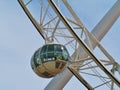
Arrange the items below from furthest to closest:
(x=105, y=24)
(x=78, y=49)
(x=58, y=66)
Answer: (x=105, y=24) → (x=78, y=49) → (x=58, y=66)

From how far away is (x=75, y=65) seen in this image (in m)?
34.6

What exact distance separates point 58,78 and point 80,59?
6.08 metres

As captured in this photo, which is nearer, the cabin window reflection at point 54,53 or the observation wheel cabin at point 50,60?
the observation wheel cabin at point 50,60

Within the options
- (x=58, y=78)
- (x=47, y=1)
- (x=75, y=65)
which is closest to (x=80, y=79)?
(x=75, y=65)

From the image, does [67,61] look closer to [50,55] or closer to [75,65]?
[50,55]

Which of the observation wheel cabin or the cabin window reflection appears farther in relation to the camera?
the cabin window reflection

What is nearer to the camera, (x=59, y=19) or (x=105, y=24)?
(x=59, y=19)

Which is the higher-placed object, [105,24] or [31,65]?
[31,65]

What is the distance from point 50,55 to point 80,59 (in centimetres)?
443

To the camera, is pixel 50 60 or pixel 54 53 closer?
pixel 50 60

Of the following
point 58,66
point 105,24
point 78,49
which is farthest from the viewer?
point 105,24

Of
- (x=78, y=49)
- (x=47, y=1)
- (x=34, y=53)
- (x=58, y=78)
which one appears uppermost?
(x=47, y=1)

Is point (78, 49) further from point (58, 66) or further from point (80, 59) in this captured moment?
point (58, 66)

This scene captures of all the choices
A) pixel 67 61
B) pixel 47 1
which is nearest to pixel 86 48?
pixel 67 61
